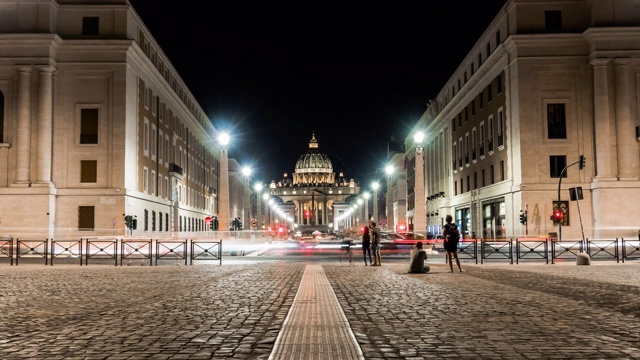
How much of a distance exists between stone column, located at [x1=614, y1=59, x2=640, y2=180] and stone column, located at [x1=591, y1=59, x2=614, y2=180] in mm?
676

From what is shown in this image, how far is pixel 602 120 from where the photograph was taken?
47.0 meters

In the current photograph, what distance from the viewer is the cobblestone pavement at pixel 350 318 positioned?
24.4ft

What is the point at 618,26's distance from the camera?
47438mm

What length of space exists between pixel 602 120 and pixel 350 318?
41.7 meters

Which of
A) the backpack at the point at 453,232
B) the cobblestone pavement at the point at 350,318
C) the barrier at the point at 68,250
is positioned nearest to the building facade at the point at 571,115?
the barrier at the point at 68,250

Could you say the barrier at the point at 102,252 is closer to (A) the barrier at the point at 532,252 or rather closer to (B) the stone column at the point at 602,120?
(A) the barrier at the point at 532,252

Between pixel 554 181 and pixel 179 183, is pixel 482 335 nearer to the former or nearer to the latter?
pixel 554 181

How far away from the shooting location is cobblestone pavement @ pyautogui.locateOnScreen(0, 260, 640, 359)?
293 inches

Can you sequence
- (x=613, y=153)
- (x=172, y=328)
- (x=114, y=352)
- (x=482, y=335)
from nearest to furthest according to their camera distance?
(x=114, y=352) → (x=482, y=335) → (x=172, y=328) → (x=613, y=153)

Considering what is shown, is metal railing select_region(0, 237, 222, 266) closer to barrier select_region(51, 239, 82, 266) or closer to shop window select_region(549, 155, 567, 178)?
barrier select_region(51, 239, 82, 266)

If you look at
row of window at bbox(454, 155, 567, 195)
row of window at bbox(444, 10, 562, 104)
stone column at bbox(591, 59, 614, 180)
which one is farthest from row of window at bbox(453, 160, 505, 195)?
stone column at bbox(591, 59, 614, 180)

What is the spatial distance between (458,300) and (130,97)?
4110 centimetres

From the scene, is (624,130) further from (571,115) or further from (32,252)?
(32,252)

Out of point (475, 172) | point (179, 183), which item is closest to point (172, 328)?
point (475, 172)
